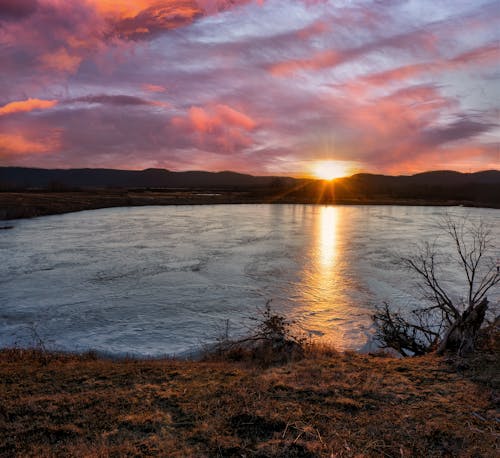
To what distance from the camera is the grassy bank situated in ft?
14.0

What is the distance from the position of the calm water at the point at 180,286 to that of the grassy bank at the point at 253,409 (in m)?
2.80

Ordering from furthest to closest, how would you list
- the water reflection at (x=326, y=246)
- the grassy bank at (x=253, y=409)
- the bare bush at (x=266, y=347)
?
the water reflection at (x=326, y=246), the bare bush at (x=266, y=347), the grassy bank at (x=253, y=409)

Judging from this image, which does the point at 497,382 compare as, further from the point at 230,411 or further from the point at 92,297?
the point at 92,297

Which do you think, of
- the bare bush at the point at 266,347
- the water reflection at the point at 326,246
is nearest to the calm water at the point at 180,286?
the water reflection at the point at 326,246

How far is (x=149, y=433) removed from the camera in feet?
15.0

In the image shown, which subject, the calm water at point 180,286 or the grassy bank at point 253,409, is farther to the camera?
the calm water at point 180,286

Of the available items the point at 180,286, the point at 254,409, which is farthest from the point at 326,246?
the point at 254,409

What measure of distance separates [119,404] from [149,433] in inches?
36.9

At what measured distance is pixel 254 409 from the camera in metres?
5.08

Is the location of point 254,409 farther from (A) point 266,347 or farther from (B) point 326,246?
(B) point 326,246

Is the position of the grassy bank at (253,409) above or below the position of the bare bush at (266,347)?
above

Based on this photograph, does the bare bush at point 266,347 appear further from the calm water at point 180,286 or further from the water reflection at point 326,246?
the water reflection at point 326,246

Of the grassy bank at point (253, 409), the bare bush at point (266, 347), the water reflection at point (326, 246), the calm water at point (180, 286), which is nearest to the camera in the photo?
the grassy bank at point (253, 409)

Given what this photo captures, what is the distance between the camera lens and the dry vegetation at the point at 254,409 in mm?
4254
